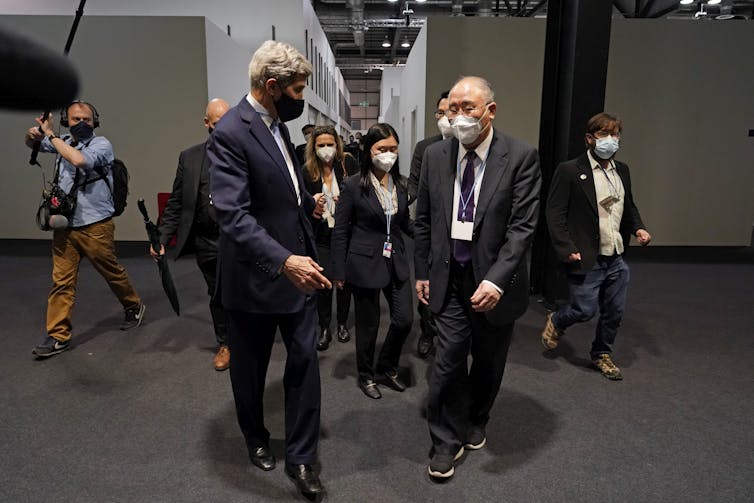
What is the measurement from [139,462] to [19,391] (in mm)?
1268

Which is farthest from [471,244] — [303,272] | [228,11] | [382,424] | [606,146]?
[228,11]

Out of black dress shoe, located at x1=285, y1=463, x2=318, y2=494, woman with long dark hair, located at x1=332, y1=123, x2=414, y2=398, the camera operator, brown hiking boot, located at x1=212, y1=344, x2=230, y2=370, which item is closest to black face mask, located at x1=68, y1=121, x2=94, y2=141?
the camera operator

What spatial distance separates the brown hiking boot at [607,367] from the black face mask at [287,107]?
2.49 meters

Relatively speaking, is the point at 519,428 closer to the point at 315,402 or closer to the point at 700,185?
the point at 315,402

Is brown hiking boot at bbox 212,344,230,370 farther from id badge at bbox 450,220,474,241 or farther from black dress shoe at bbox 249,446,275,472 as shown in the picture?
id badge at bbox 450,220,474,241

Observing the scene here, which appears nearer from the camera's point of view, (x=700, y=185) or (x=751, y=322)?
(x=751, y=322)

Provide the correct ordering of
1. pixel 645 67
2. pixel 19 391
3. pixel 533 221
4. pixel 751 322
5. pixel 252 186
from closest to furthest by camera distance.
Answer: pixel 252 186 < pixel 533 221 < pixel 19 391 < pixel 751 322 < pixel 645 67

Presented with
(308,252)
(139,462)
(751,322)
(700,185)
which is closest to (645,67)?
(700,185)

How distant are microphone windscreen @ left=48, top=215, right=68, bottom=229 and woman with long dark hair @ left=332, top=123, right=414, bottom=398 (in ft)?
6.12

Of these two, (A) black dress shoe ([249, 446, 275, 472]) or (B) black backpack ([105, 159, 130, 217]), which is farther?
(B) black backpack ([105, 159, 130, 217])

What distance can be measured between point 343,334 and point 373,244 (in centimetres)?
122

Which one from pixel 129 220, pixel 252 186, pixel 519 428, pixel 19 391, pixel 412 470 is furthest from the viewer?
pixel 129 220

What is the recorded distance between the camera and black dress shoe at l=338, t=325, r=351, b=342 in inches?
156

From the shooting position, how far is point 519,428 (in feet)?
9.00
